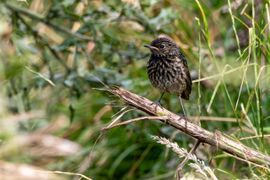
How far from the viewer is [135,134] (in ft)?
21.5

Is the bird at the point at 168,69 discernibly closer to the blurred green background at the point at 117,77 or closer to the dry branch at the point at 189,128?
the blurred green background at the point at 117,77

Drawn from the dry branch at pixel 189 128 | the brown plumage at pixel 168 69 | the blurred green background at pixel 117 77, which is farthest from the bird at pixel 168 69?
the dry branch at pixel 189 128

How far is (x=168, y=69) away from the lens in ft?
Result: 18.4

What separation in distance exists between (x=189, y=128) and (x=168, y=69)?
1.63 metres

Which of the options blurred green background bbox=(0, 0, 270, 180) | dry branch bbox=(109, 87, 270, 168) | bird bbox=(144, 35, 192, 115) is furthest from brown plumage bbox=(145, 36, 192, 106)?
dry branch bbox=(109, 87, 270, 168)

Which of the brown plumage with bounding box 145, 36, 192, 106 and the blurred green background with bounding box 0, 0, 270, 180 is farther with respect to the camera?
the blurred green background with bounding box 0, 0, 270, 180

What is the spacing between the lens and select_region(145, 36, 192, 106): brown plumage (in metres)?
5.54

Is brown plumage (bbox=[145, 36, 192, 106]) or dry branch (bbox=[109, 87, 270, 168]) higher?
dry branch (bbox=[109, 87, 270, 168])

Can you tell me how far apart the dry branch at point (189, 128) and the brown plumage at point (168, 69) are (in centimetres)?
140

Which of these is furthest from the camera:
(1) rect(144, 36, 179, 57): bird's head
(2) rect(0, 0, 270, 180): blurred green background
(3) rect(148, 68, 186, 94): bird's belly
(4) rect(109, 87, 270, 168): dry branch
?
(2) rect(0, 0, 270, 180): blurred green background

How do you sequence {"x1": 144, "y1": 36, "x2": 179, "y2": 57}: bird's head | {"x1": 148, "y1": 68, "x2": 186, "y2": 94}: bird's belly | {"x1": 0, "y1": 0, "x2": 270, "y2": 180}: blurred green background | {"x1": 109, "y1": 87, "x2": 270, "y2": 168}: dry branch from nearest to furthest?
{"x1": 109, "y1": 87, "x2": 270, "y2": 168}: dry branch
{"x1": 148, "y1": 68, "x2": 186, "y2": 94}: bird's belly
{"x1": 144, "y1": 36, "x2": 179, "y2": 57}: bird's head
{"x1": 0, "y1": 0, "x2": 270, "y2": 180}: blurred green background

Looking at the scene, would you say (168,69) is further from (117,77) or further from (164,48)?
(117,77)

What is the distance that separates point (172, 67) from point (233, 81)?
0.46 m

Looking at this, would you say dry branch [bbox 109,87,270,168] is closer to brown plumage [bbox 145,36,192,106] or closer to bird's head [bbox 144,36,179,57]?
brown plumage [bbox 145,36,192,106]
